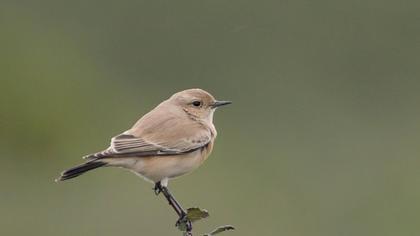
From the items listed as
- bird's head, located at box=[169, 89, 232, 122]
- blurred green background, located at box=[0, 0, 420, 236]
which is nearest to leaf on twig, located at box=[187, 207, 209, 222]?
bird's head, located at box=[169, 89, 232, 122]

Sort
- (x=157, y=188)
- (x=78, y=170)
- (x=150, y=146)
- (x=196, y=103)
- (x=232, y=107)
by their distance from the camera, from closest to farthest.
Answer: (x=78, y=170), (x=157, y=188), (x=150, y=146), (x=196, y=103), (x=232, y=107)

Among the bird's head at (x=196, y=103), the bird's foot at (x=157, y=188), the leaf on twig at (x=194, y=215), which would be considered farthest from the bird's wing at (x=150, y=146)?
the leaf on twig at (x=194, y=215)

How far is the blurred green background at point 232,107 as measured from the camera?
45.2ft

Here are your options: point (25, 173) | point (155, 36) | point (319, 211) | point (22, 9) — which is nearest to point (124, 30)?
point (155, 36)

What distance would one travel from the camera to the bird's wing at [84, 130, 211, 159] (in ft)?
23.4

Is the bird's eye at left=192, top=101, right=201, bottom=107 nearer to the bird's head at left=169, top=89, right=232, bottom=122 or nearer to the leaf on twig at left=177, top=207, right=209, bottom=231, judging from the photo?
the bird's head at left=169, top=89, right=232, bottom=122

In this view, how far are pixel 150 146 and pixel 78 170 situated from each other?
0.79 m

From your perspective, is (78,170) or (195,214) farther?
(78,170)

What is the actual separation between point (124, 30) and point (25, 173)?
3.05 metres

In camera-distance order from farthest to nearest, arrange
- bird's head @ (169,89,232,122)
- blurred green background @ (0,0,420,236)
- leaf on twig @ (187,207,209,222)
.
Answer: blurred green background @ (0,0,420,236) < bird's head @ (169,89,232,122) < leaf on twig @ (187,207,209,222)

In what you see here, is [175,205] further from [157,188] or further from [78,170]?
[157,188]

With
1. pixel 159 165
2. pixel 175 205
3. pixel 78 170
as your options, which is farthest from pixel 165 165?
pixel 175 205

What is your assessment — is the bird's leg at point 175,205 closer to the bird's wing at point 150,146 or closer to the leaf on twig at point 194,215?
the leaf on twig at point 194,215

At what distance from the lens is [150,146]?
7414 millimetres
